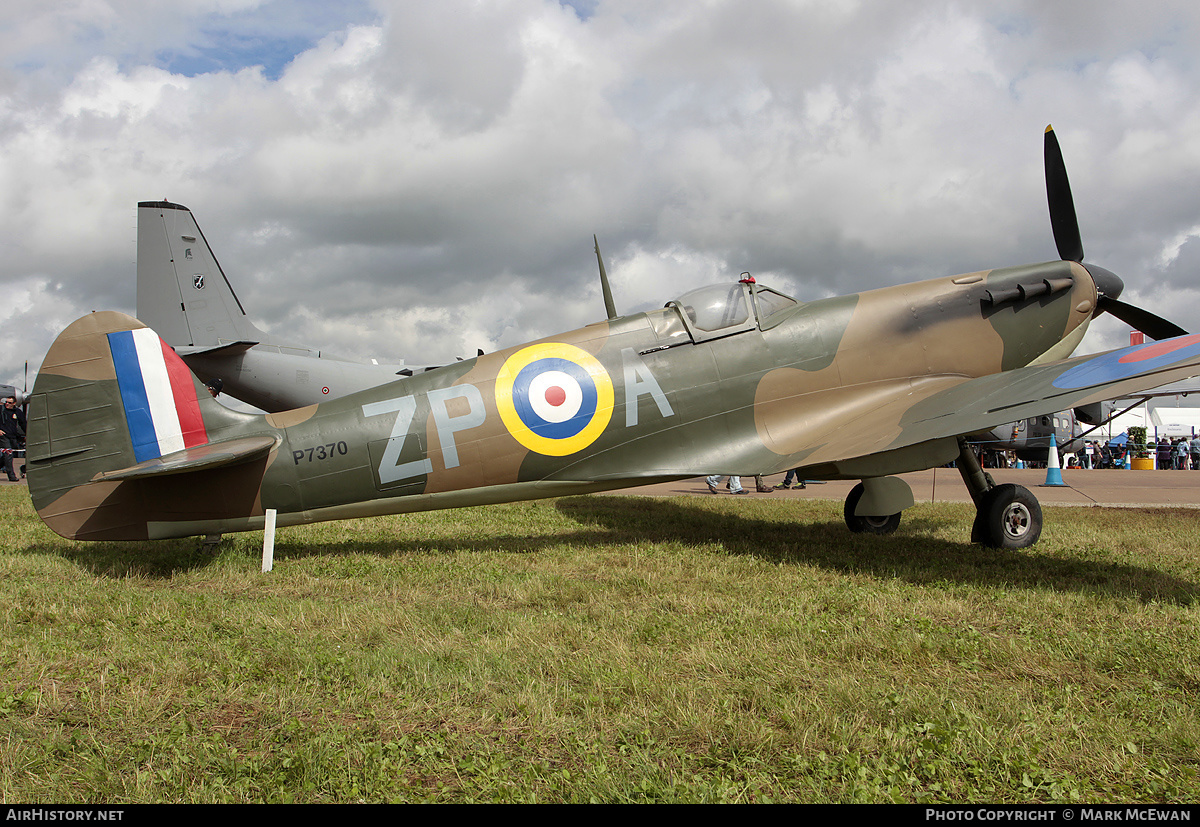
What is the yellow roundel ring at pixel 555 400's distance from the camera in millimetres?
6465

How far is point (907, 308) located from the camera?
715 cm

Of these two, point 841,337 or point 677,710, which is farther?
point 841,337

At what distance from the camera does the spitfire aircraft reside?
589 cm

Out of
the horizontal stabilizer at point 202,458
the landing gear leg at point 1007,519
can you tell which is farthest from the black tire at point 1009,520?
the horizontal stabilizer at point 202,458

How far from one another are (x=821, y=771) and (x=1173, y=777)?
3.93ft

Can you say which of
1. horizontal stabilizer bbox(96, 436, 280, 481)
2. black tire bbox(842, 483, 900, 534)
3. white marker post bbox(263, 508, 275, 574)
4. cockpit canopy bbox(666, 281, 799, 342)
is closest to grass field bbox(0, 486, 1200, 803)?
white marker post bbox(263, 508, 275, 574)

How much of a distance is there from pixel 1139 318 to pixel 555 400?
23.1ft

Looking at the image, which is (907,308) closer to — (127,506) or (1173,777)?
(1173,777)

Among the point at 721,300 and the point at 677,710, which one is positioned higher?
the point at 721,300

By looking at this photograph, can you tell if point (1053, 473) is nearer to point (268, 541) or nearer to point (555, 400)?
point (555, 400)

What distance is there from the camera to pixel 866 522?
8109 millimetres

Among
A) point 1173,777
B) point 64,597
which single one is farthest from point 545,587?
point 1173,777

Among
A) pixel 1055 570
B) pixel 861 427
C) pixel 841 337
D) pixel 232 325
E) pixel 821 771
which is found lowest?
pixel 1055 570

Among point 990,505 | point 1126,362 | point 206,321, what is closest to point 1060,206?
point 1126,362
